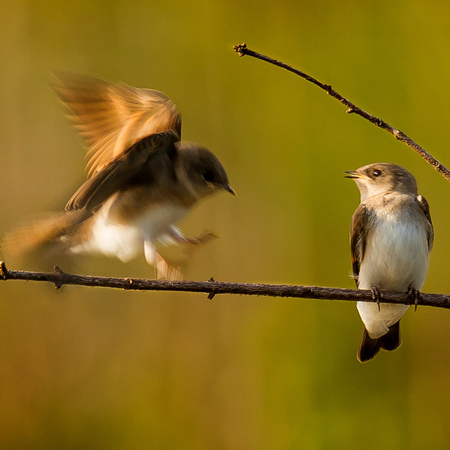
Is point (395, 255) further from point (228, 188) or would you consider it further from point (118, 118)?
point (118, 118)

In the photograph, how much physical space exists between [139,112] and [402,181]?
2.45 ft

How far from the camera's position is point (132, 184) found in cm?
143

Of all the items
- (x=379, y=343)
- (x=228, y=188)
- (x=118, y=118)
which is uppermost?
(x=118, y=118)

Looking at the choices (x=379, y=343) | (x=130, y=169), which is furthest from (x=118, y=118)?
(x=379, y=343)

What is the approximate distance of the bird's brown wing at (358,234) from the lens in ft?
5.23

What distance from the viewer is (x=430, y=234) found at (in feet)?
5.21

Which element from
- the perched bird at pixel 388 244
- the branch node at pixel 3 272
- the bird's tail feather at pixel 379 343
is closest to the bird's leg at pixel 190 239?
the branch node at pixel 3 272

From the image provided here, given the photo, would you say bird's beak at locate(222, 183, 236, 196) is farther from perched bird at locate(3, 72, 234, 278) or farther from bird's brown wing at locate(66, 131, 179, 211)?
bird's brown wing at locate(66, 131, 179, 211)

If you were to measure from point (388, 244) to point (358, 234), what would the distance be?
0.10 metres

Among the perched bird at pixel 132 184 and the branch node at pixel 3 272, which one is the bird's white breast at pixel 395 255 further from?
the branch node at pixel 3 272

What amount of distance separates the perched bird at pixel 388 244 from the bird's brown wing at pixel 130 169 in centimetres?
53

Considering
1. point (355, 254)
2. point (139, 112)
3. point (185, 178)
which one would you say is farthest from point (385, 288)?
point (139, 112)

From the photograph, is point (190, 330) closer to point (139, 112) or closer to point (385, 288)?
point (385, 288)

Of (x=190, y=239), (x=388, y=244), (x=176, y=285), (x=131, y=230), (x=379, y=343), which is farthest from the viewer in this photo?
(x=379, y=343)
